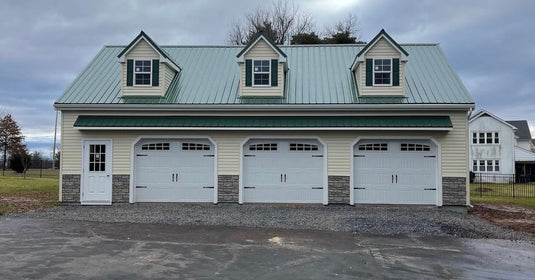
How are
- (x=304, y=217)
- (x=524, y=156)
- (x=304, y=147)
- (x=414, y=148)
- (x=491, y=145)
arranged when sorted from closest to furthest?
(x=304, y=217), (x=414, y=148), (x=304, y=147), (x=491, y=145), (x=524, y=156)

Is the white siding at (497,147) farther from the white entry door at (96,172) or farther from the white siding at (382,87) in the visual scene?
the white entry door at (96,172)

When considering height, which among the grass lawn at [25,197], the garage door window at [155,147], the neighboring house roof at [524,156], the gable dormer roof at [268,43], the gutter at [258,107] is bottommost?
the grass lawn at [25,197]

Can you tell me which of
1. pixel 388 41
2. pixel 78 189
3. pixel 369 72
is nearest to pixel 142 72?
pixel 78 189

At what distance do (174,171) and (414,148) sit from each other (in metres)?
8.85

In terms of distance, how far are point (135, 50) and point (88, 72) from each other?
2.76 metres

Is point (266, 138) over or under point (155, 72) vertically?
under

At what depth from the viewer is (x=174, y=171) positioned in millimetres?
15188

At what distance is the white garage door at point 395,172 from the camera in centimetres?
1474

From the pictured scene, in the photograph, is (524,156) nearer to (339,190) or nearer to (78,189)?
(339,190)

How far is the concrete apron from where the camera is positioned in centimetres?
665

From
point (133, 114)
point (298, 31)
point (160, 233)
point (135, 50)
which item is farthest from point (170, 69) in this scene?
point (298, 31)

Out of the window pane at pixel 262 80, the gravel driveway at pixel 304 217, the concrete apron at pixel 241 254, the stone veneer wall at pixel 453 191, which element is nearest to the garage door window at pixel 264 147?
the gravel driveway at pixel 304 217

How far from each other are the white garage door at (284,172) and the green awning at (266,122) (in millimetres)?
848

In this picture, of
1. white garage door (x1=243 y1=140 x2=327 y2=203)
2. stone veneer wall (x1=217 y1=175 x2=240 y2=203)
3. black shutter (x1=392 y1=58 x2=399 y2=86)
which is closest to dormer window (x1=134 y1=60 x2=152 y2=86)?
white garage door (x1=243 y1=140 x2=327 y2=203)
